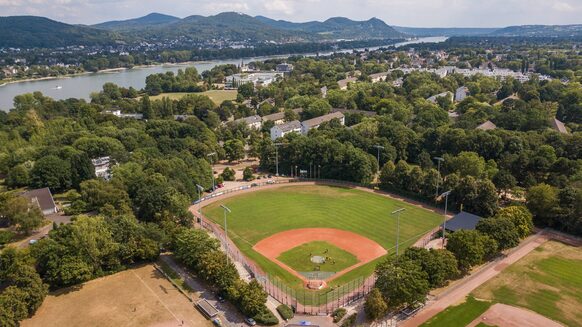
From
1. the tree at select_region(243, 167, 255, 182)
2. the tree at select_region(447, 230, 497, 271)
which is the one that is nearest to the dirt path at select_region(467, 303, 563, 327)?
the tree at select_region(447, 230, 497, 271)

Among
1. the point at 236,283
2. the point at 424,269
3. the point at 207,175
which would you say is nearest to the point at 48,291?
the point at 236,283

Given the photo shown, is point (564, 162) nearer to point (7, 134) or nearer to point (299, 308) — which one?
point (299, 308)

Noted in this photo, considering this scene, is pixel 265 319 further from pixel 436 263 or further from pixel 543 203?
pixel 543 203

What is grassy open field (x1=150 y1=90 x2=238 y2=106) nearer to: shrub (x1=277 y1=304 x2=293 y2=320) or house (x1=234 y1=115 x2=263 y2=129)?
house (x1=234 y1=115 x2=263 y2=129)

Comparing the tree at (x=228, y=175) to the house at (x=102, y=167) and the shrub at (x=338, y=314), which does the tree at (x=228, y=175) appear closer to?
the house at (x=102, y=167)

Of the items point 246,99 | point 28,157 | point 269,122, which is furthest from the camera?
point 246,99

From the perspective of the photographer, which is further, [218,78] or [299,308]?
[218,78]

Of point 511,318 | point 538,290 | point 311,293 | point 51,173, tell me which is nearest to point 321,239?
point 311,293

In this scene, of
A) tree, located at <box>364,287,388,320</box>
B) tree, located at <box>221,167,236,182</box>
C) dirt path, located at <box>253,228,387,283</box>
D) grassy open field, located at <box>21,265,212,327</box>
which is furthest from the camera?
tree, located at <box>221,167,236,182</box>
